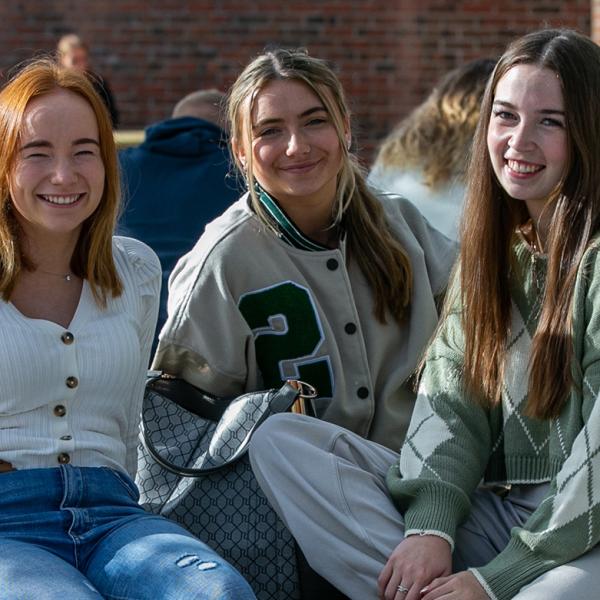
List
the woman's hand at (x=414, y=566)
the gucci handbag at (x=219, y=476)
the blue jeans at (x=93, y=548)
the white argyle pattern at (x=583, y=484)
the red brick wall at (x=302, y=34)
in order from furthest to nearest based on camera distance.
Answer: the red brick wall at (x=302, y=34) → the gucci handbag at (x=219, y=476) → the woman's hand at (x=414, y=566) → the white argyle pattern at (x=583, y=484) → the blue jeans at (x=93, y=548)

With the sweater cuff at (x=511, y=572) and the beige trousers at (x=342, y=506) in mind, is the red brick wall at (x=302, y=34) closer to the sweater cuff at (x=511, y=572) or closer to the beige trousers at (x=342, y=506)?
the beige trousers at (x=342, y=506)

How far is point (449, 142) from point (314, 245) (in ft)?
4.74

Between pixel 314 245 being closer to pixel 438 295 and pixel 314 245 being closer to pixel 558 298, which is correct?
pixel 438 295

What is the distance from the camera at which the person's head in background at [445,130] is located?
5.05 m

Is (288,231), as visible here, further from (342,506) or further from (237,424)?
(342,506)

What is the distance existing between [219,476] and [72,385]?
51cm

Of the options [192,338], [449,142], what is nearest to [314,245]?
[192,338]

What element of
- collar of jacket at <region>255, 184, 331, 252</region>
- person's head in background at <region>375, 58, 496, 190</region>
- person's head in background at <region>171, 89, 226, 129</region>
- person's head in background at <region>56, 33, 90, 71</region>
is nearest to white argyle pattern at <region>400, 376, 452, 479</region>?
collar of jacket at <region>255, 184, 331, 252</region>

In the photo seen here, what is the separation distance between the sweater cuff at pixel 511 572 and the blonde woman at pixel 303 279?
0.87 meters

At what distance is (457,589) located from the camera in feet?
9.45

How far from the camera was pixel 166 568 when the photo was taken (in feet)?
9.11

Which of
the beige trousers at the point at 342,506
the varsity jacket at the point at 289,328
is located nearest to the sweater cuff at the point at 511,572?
the beige trousers at the point at 342,506

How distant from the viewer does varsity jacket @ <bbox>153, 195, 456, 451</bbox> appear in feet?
12.1

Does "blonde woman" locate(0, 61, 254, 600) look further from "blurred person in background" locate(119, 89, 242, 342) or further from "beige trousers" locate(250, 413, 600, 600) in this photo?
"blurred person in background" locate(119, 89, 242, 342)
